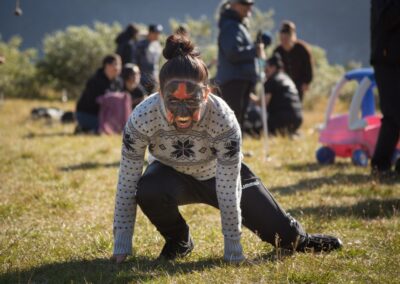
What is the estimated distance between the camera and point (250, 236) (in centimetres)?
399

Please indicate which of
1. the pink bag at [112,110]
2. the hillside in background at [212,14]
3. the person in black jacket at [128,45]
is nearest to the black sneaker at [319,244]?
the pink bag at [112,110]

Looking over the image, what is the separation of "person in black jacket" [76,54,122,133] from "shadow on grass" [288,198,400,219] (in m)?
7.20

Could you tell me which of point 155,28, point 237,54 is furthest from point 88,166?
point 155,28

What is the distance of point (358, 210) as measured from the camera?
4688mm

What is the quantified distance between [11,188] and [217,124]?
10.9 feet

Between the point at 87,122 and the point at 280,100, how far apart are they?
4.00m

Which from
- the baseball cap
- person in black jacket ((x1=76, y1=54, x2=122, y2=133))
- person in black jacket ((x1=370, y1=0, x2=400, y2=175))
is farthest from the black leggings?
the baseball cap

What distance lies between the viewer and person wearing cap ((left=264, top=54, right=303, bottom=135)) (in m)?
9.95

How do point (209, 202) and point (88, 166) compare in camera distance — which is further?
point (88, 166)

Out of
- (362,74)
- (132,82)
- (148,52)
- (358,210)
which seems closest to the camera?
(358,210)

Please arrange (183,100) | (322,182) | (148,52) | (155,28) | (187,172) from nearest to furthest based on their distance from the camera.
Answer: (183,100) < (187,172) < (322,182) < (155,28) < (148,52)

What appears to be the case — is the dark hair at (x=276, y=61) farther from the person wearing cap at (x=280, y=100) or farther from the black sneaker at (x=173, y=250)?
the black sneaker at (x=173, y=250)

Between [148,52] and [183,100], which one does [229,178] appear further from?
[148,52]

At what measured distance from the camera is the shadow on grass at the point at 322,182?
563 cm
